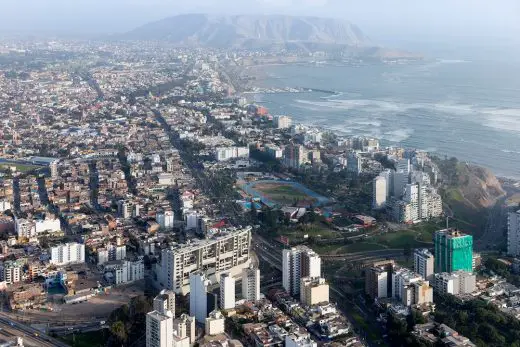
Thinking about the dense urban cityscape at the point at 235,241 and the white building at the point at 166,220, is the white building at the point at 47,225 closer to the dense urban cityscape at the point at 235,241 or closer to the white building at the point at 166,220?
the dense urban cityscape at the point at 235,241

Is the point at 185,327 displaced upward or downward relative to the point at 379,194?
downward

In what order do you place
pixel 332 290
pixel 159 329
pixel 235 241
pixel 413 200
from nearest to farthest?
pixel 159 329 < pixel 332 290 < pixel 235 241 < pixel 413 200

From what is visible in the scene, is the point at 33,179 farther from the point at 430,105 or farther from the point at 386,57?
the point at 386,57

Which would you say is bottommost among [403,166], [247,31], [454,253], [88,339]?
[88,339]

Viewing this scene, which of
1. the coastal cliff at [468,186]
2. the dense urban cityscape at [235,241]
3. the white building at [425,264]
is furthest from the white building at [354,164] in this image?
the white building at [425,264]

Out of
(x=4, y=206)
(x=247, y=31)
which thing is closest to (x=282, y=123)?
(x=4, y=206)

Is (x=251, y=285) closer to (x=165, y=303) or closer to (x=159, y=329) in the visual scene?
(x=165, y=303)

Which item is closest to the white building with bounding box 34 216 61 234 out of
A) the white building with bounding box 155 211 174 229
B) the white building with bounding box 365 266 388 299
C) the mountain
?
the white building with bounding box 155 211 174 229
